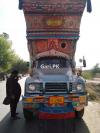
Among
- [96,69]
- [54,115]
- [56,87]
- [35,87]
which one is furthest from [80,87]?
[96,69]

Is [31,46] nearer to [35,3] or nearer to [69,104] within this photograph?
[35,3]

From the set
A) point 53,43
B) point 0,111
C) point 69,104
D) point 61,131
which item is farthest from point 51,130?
point 0,111

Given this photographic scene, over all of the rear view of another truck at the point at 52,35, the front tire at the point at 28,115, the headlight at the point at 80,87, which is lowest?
the front tire at the point at 28,115

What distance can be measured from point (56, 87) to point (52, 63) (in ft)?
5.57

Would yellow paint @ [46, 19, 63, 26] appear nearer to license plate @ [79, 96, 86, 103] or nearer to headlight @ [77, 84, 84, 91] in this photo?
headlight @ [77, 84, 84, 91]

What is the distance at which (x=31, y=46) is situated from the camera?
1203 cm

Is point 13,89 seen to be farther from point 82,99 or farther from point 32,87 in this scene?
point 82,99

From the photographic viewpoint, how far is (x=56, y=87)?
34.0 ft

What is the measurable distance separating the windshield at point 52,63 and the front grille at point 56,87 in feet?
4.82

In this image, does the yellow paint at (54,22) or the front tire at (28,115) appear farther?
the yellow paint at (54,22)

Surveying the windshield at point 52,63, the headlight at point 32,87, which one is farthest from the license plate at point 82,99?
the windshield at point 52,63

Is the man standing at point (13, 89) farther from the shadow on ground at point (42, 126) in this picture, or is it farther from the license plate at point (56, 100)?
the license plate at point (56, 100)

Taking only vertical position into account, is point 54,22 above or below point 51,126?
above

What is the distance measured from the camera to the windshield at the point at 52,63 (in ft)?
38.6
